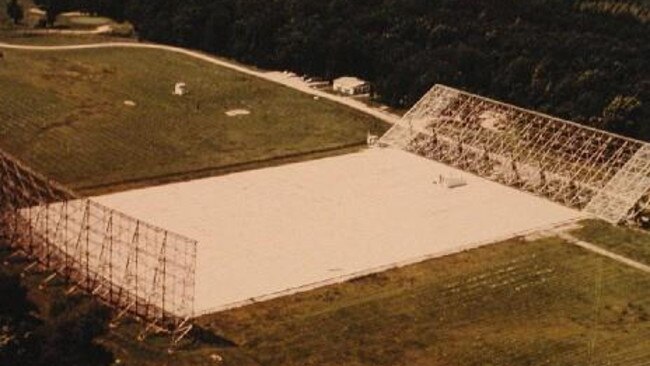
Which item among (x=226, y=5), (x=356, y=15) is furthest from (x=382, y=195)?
(x=226, y=5)

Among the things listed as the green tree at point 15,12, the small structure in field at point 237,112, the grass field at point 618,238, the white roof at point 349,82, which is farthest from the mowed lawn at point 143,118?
the grass field at point 618,238

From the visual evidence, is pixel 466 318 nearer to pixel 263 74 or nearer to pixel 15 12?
pixel 263 74

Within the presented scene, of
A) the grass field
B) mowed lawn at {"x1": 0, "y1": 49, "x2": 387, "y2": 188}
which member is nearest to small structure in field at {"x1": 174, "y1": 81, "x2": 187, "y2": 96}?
mowed lawn at {"x1": 0, "y1": 49, "x2": 387, "y2": 188}

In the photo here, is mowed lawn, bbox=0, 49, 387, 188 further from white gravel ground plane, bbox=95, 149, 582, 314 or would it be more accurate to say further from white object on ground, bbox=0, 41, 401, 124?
white gravel ground plane, bbox=95, 149, 582, 314

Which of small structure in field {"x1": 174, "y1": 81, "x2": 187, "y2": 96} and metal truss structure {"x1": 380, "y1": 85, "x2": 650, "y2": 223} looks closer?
metal truss structure {"x1": 380, "y1": 85, "x2": 650, "y2": 223}

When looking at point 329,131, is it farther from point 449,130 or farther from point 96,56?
point 96,56
